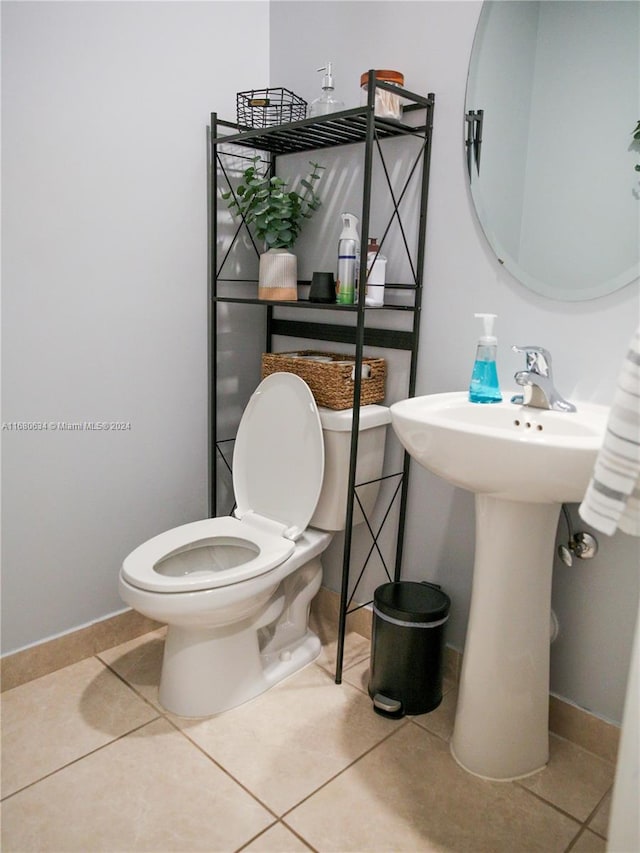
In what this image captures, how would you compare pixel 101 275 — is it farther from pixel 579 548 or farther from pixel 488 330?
pixel 579 548

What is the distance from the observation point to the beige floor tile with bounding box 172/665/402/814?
1.60 meters

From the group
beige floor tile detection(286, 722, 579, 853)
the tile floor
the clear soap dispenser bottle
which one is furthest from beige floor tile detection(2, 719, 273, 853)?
the clear soap dispenser bottle

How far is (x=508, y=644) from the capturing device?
5.10ft

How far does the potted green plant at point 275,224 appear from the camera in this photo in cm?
206

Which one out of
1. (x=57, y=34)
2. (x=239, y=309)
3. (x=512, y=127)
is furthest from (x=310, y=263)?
(x=57, y=34)

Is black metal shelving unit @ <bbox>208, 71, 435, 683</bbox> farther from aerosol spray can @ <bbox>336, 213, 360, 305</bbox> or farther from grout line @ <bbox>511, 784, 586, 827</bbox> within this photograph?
grout line @ <bbox>511, 784, 586, 827</bbox>

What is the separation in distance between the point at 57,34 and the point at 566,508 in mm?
1727

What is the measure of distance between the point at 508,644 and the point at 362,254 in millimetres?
987

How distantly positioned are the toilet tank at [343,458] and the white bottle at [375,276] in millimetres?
308

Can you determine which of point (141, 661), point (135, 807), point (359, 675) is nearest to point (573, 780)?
point (359, 675)

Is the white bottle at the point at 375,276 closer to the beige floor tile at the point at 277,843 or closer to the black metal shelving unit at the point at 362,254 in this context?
the black metal shelving unit at the point at 362,254

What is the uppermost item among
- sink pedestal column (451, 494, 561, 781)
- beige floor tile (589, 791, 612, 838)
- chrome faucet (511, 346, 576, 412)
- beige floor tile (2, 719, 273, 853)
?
chrome faucet (511, 346, 576, 412)

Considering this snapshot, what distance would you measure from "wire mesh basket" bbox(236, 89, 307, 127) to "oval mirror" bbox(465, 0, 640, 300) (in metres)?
0.58

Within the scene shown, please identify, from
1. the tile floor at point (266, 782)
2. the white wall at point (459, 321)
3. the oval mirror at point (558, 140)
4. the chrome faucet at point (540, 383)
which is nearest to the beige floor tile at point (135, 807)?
the tile floor at point (266, 782)
